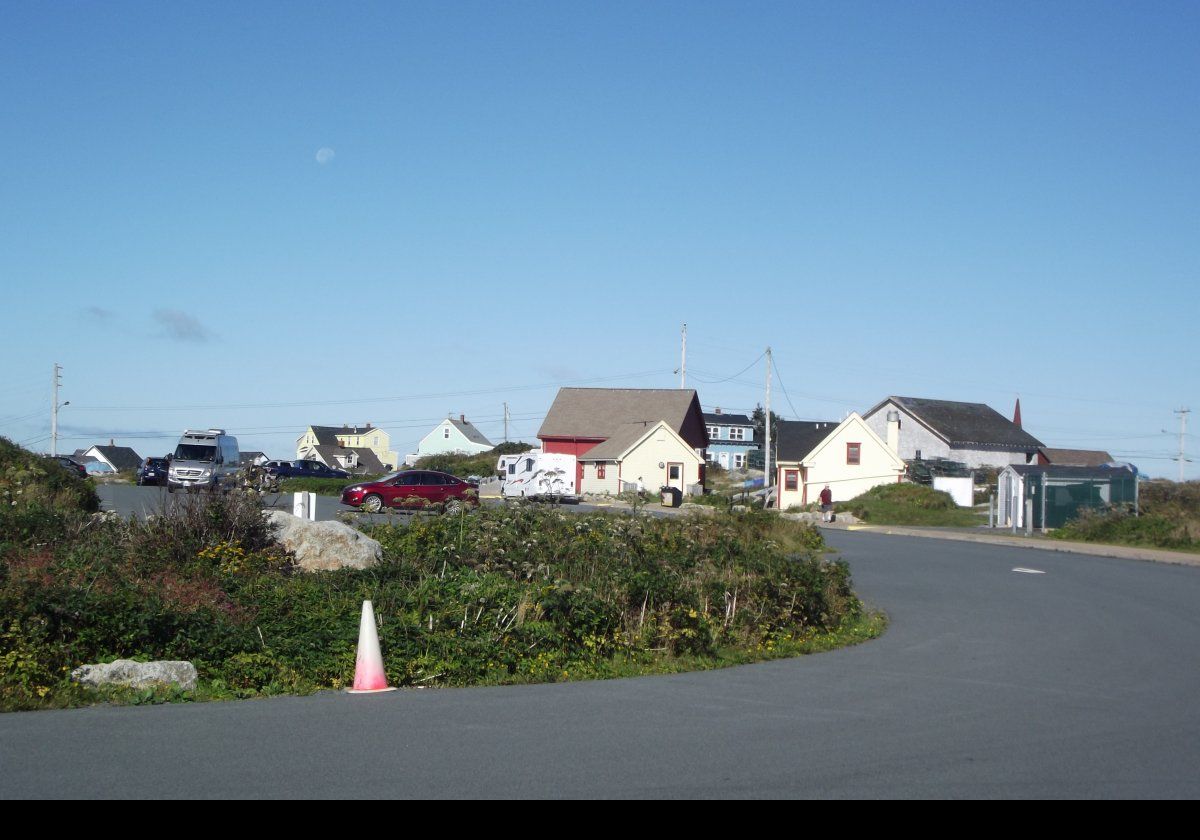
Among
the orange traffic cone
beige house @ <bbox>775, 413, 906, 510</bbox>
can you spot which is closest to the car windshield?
beige house @ <bbox>775, 413, 906, 510</bbox>

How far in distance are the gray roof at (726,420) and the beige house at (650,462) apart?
48593mm

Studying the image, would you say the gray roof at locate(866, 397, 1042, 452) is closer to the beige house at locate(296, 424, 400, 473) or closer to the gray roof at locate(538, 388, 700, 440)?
the gray roof at locate(538, 388, 700, 440)

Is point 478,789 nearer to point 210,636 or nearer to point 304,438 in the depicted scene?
point 210,636

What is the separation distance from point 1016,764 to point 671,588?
5908mm

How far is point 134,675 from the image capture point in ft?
31.2

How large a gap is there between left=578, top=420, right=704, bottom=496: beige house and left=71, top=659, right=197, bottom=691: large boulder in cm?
5642

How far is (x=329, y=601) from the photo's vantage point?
12.4 meters

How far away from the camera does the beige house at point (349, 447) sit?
108 m

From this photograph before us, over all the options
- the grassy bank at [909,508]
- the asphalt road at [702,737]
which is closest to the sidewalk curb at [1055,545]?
the grassy bank at [909,508]

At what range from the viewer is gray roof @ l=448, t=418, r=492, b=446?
124 m

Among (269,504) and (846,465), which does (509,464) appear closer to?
(846,465)

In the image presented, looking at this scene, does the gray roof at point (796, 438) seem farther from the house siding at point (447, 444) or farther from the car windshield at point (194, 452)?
the house siding at point (447, 444)

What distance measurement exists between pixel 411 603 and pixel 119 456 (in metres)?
105
